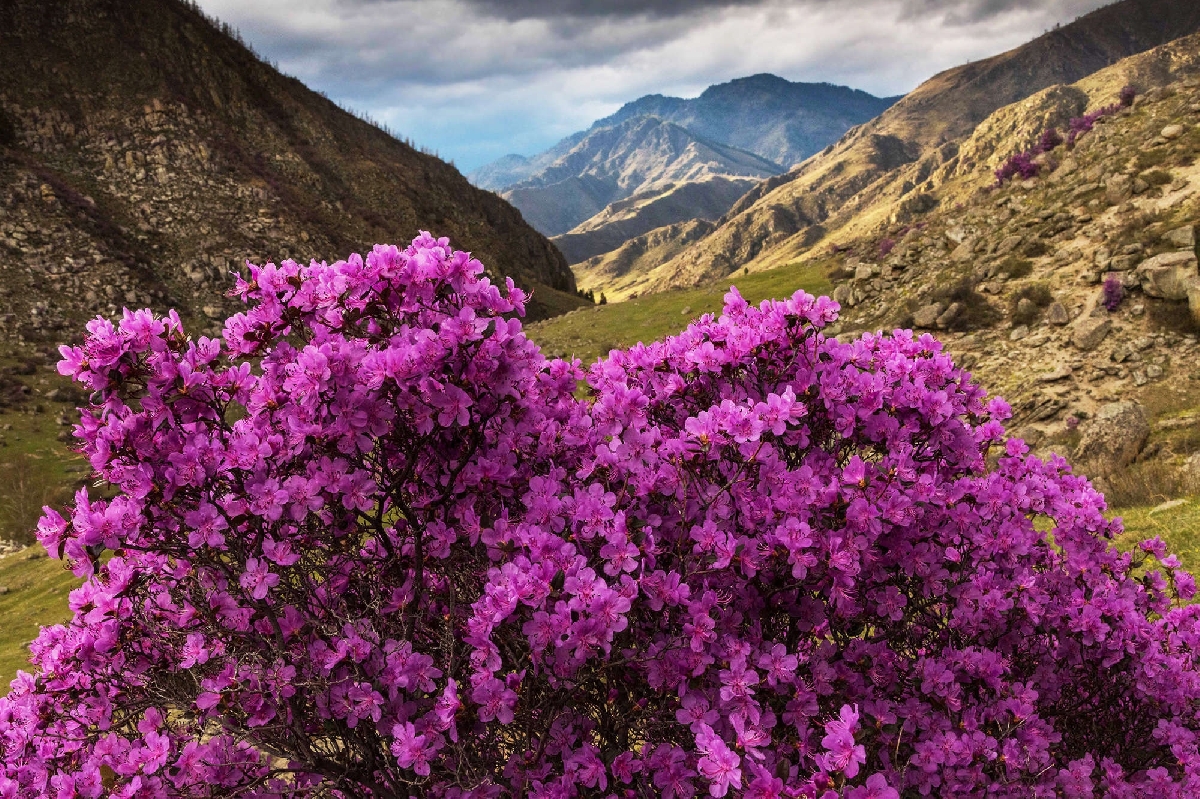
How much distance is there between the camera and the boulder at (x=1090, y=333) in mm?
14359

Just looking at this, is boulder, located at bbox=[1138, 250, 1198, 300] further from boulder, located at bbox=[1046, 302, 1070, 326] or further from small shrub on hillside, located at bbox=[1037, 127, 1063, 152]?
small shrub on hillside, located at bbox=[1037, 127, 1063, 152]

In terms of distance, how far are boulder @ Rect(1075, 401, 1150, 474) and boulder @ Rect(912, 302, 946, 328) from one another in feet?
24.7

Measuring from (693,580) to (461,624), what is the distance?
1.23 meters

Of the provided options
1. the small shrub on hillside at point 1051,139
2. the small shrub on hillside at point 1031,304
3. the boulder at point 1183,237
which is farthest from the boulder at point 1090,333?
the small shrub on hillside at point 1051,139

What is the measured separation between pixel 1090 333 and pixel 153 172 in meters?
61.7

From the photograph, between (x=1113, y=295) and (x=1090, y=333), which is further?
(x=1113, y=295)

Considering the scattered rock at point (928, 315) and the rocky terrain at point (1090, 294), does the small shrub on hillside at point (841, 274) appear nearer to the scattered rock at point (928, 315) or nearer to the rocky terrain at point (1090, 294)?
the rocky terrain at point (1090, 294)

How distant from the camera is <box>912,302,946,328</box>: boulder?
1902 cm

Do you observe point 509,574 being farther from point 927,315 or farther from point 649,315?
point 649,315

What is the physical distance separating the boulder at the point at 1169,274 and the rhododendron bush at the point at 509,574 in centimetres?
1424

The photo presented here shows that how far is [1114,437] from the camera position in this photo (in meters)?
11.6

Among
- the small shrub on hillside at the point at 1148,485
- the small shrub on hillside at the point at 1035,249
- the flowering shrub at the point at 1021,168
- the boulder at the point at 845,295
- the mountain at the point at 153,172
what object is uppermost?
the mountain at the point at 153,172

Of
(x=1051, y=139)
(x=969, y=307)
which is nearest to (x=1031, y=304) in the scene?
(x=969, y=307)

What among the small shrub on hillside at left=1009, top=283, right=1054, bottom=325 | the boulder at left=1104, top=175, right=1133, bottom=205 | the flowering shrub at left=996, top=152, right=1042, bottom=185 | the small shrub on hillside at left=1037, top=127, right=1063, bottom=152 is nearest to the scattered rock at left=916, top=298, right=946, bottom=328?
the small shrub on hillside at left=1009, top=283, right=1054, bottom=325
